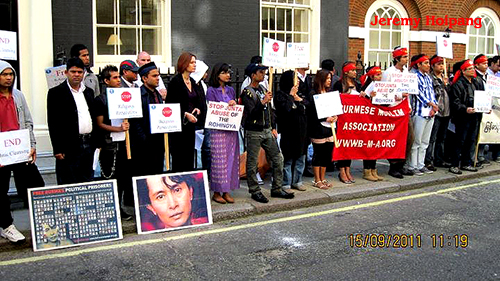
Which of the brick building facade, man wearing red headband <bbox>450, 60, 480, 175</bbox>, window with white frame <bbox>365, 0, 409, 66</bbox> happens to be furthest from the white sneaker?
window with white frame <bbox>365, 0, 409, 66</bbox>

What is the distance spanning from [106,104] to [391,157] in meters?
4.94

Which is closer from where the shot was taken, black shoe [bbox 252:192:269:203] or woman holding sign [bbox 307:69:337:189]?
black shoe [bbox 252:192:269:203]

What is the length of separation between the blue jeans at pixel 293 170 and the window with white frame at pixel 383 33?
7373mm

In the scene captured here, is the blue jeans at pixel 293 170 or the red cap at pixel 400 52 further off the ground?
the red cap at pixel 400 52

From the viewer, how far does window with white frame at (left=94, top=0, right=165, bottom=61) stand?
9.87 m

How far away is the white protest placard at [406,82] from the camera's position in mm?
8695

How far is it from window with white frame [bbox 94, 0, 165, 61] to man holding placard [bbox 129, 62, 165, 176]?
3.57 m

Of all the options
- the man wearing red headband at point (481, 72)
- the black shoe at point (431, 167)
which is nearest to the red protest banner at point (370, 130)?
the black shoe at point (431, 167)

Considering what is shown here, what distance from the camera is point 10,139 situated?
547cm

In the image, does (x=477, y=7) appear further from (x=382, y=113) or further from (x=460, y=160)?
(x=382, y=113)

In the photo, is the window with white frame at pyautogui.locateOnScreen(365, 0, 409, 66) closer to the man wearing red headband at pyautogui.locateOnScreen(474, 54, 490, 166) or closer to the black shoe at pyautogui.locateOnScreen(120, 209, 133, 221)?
the man wearing red headband at pyautogui.locateOnScreen(474, 54, 490, 166)

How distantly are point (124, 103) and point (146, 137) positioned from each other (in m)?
0.62

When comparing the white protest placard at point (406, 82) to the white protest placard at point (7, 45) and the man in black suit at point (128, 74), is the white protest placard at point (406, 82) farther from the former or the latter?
the white protest placard at point (7, 45)

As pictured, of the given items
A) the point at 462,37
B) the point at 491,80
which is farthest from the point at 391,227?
the point at 462,37
